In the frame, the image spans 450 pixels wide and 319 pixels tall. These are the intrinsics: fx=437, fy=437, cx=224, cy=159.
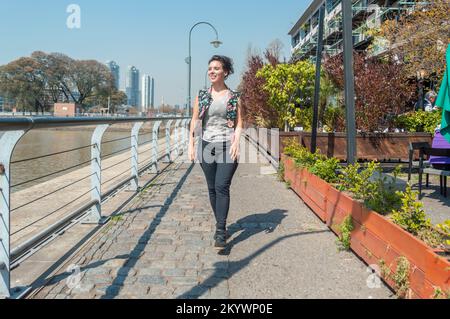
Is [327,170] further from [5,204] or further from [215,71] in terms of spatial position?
[5,204]

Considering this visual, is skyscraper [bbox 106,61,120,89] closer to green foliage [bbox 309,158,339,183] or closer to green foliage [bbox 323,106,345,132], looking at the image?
green foliage [bbox 323,106,345,132]

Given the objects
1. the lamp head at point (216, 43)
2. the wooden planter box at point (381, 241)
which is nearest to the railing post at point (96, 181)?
the wooden planter box at point (381, 241)

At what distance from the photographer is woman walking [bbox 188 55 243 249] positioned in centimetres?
436

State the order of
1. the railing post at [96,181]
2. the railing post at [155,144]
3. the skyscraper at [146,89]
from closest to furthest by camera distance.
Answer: the railing post at [96,181] → the railing post at [155,144] → the skyscraper at [146,89]

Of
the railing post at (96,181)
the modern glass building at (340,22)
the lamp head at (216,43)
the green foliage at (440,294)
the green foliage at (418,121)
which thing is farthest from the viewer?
the lamp head at (216,43)

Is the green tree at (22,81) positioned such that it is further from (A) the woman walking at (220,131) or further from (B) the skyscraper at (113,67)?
(A) the woman walking at (220,131)

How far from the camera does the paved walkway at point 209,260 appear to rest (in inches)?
125

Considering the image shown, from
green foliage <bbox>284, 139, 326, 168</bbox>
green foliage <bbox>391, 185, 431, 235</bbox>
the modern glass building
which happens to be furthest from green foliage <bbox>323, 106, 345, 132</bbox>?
green foliage <bbox>391, 185, 431, 235</bbox>

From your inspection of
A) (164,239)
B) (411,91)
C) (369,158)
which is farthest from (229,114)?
(411,91)

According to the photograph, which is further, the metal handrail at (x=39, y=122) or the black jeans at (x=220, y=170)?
the black jeans at (x=220, y=170)

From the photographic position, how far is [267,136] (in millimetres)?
12219

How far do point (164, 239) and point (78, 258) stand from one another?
97 cm

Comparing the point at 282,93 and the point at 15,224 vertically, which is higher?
the point at 282,93

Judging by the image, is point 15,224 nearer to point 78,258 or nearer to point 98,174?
point 98,174
